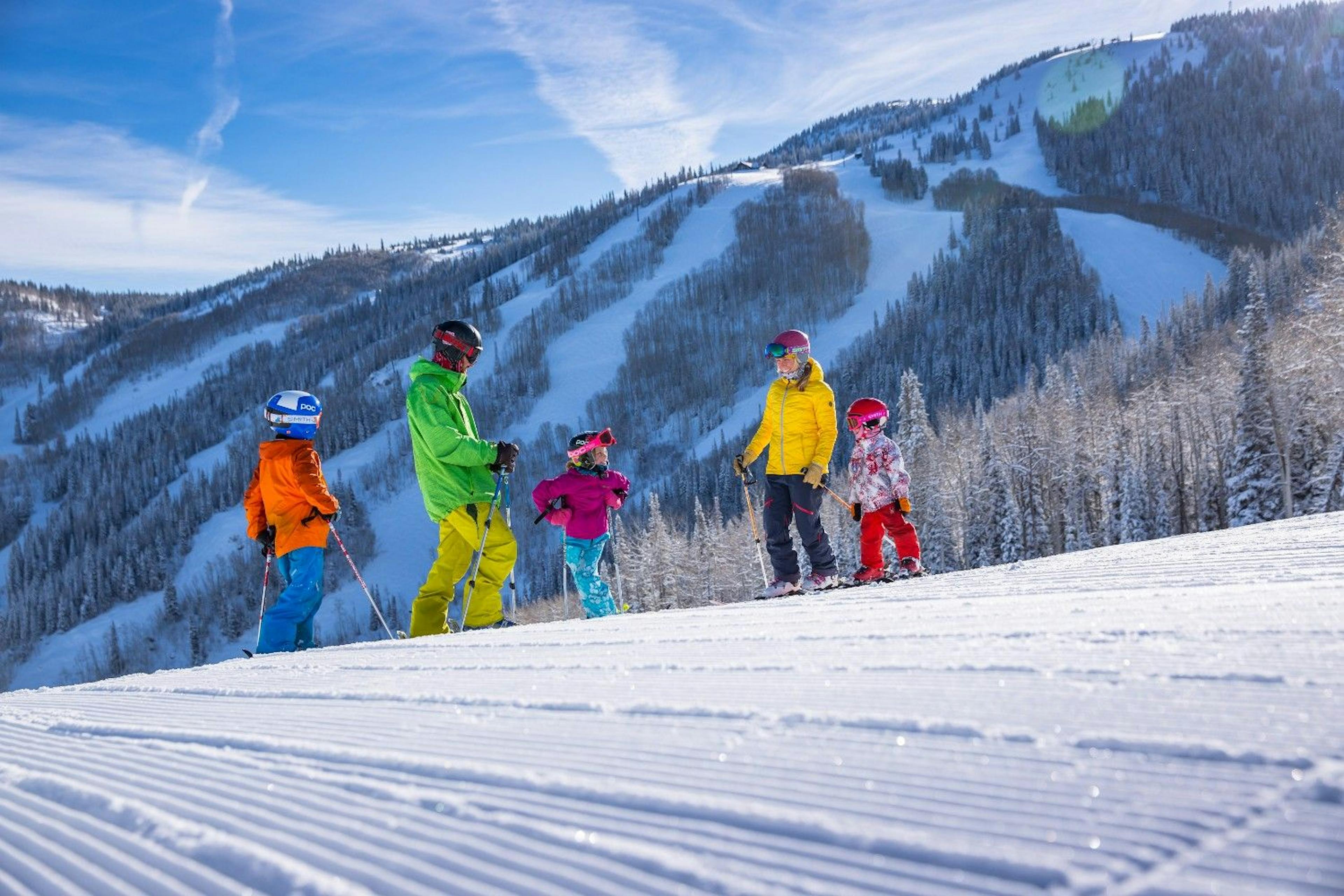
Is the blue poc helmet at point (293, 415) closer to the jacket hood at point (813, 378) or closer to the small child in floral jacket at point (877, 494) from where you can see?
the jacket hood at point (813, 378)

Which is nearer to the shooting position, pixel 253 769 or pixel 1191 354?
pixel 253 769

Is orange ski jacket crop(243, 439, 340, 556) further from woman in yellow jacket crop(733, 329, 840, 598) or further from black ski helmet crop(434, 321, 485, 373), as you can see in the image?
woman in yellow jacket crop(733, 329, 840, 598)

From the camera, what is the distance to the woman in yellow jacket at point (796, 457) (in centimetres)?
731

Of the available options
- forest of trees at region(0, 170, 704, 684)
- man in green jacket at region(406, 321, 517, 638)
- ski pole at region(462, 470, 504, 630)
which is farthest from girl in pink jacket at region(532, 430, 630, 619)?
forest of trees at region(0, 170, 704, 684)

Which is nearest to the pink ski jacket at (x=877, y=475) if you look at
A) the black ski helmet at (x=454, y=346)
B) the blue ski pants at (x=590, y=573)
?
the blue ski pants at (x=590, y=573)

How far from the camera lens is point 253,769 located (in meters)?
1.87

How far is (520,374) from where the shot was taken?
362 feet

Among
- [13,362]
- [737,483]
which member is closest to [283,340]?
[13,362]

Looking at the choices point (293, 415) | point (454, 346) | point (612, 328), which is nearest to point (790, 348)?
point (454, 346)

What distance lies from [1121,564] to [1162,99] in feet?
594

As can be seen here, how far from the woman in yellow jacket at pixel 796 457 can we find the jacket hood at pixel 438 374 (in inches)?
99.9

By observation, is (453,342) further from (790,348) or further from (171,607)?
(171,607)

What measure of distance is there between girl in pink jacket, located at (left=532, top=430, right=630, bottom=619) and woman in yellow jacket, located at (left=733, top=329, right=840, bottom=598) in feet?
4.13

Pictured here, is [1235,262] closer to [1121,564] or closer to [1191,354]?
[1191,354]
